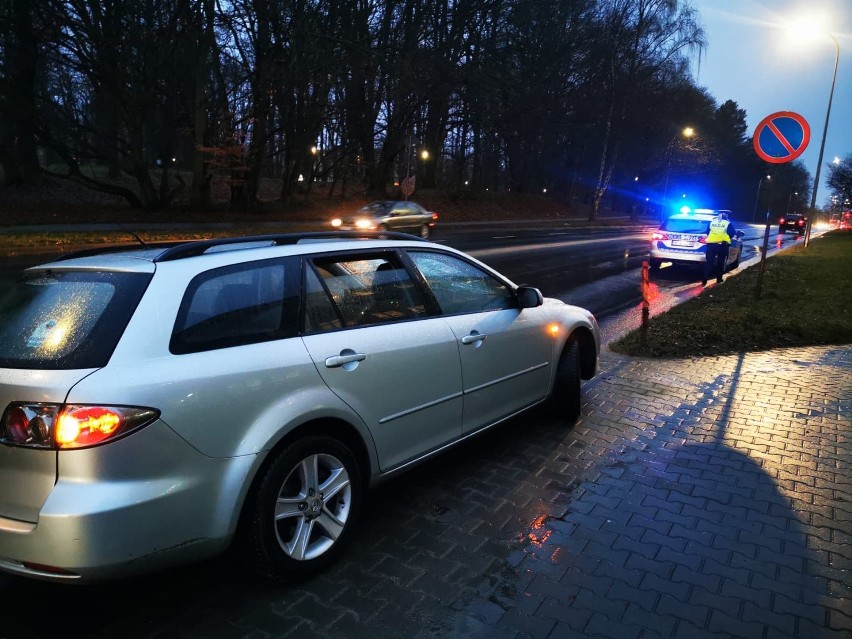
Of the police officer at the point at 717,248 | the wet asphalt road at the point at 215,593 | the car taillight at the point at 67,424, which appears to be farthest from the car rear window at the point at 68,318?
the police officer at the point at 717,248

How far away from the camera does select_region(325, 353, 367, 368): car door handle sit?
290cm

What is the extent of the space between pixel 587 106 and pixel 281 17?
25430mm

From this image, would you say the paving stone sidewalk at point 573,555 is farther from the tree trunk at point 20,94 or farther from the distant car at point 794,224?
the distant car at point 794,224

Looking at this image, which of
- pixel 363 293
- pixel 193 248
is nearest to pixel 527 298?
pixel 363 293

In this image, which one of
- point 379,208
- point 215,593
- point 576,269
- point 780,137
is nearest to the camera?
point 215,593

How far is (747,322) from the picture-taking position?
28.0 ft

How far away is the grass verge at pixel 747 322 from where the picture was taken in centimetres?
754

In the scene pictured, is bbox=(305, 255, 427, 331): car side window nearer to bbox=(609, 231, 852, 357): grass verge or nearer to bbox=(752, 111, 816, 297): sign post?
bbox=(609, 231, 852, 357): grass verge

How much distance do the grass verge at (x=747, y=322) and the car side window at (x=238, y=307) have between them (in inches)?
211

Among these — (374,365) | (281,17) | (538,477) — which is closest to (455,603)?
(374,365)

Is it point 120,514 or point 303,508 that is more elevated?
point 120,514

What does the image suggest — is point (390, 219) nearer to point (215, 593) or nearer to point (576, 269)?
point (576, 269)

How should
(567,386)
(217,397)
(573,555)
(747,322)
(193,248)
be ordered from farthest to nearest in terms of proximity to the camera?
(747,322)
(567,386)
(573,555)
(193,248)
(217,397)

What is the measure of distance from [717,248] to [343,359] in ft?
46.9
